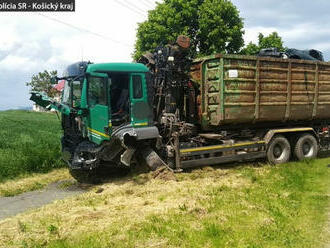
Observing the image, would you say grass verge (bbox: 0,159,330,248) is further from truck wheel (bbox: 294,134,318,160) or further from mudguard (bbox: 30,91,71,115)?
truck wheel (bbox: 294,134,318,160)

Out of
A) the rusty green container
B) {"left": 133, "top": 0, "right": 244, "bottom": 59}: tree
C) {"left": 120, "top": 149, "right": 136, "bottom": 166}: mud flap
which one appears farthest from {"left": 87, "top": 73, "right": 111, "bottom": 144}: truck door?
{"left": 133, "top": 0, "right": 244, "bottom": 59}: tree

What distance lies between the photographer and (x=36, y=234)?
540cm

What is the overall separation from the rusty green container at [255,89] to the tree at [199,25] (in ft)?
45.3

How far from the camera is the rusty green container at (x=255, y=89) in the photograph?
9.73 meters

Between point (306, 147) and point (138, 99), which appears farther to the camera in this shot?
point (306, 147)

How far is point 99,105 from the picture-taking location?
8.59 m

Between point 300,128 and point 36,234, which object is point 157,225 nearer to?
point 36,234

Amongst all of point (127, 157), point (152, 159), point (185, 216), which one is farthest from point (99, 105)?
point (185, 216)

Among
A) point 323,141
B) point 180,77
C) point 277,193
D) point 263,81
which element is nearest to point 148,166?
point 180,77

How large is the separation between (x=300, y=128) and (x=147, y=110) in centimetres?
539

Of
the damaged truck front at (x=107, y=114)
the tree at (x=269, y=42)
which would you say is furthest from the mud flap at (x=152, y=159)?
the tree at (x=269, y=42)

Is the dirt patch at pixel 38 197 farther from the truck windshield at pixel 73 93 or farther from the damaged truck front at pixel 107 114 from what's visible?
the truck windshield at pixel 73 93

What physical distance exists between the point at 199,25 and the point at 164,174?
59.9ft

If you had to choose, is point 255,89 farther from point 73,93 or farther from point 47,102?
point 47,102
